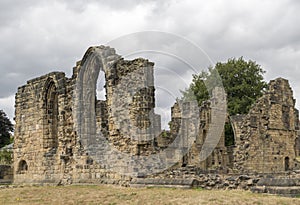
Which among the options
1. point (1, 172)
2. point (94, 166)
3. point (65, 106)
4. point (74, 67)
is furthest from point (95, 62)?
point (1, 172)

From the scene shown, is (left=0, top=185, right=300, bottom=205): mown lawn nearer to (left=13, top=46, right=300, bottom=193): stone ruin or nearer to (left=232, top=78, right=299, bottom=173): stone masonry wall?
(left=13, top=46, right=300, bottom=193): stone ruin

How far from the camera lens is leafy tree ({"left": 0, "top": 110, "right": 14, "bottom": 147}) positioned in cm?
4188

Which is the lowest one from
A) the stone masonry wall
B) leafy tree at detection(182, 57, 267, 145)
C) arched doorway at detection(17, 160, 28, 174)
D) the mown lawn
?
the mown lawn

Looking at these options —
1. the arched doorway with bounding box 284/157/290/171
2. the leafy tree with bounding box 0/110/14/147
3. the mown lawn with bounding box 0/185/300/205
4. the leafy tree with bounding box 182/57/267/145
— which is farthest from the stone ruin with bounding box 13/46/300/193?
the leafy tree with bounding box 0/110/14/147

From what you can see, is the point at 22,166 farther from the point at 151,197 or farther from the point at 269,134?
the point at 269,134

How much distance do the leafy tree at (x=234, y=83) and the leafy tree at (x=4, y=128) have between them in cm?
1662

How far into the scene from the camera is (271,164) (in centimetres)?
2511

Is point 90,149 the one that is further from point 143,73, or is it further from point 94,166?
point 143,73

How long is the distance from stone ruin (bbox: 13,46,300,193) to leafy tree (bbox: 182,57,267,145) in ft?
40.5

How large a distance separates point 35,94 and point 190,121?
493 inches

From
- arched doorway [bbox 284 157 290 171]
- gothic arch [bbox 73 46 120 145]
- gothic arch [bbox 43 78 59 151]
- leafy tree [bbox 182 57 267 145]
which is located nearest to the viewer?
gothic arch [bbox 73 46 120 145]

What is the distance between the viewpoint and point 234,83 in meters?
40.8

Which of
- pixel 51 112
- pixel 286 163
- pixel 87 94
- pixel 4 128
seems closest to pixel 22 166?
pixel 51 112

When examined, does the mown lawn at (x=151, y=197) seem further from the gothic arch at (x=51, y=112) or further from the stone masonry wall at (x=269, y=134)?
the stone masonry wall at (x=269, y=134)
